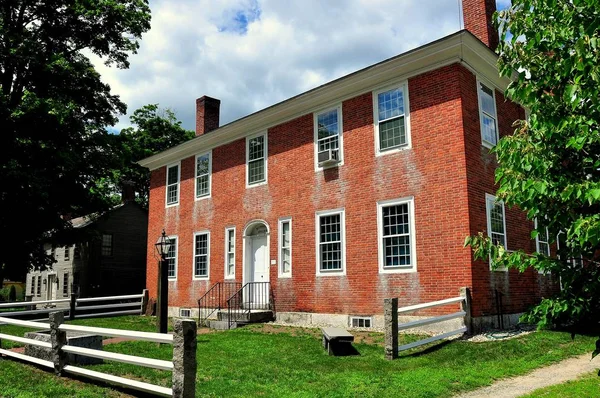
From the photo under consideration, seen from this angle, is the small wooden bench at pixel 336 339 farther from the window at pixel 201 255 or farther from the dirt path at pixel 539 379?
the window at pixel 201 255

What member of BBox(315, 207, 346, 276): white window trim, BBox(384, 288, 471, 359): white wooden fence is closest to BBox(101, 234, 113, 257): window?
BBox(315, 207, 346, 276): white window trim

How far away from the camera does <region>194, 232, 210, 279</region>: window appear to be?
63.3 feet

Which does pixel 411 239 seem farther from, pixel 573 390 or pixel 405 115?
pixel 573 390

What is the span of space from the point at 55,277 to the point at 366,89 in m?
28.4

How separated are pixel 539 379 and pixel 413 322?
2.80 meters

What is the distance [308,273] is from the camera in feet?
50.2

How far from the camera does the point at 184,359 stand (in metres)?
5.85

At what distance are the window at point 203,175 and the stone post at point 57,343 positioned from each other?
11.7 meters

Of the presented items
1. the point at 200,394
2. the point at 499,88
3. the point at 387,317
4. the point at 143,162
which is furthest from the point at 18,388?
the point at 143,162

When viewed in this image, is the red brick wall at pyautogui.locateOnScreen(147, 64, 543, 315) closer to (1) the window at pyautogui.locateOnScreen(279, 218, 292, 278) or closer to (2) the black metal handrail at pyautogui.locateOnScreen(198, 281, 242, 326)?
(1) the window at pyautogui.locateOnScreen(279, 218, 292, 278)

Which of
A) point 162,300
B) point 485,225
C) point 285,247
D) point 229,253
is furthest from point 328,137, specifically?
point 162,300

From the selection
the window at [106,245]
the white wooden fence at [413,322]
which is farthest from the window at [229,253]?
the window at [106,245]

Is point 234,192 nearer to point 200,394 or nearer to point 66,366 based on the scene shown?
point 66,366

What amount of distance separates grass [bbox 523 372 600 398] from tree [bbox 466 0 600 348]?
2615 millimetres
